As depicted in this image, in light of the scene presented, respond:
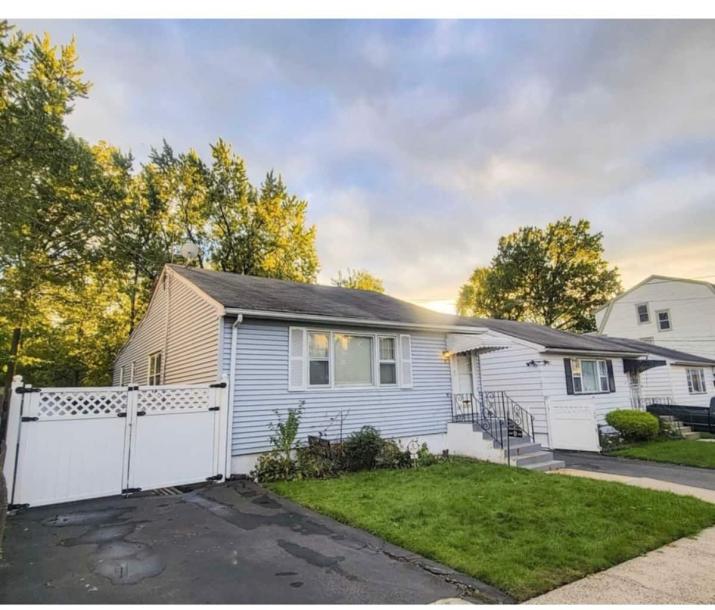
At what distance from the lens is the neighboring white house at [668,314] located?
80.5ft

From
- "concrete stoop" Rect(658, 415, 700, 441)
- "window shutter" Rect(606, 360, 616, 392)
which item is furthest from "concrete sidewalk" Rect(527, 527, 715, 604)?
"concrete stoop" Rect(658, 415, 700, 441)

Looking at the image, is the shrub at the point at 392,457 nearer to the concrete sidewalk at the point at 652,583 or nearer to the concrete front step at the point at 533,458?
the concrete front step at the point at 533,458

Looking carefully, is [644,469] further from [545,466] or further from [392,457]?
[392,457]

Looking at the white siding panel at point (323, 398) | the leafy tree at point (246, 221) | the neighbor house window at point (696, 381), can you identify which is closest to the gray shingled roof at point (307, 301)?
the white siding panel at point (323, 398)

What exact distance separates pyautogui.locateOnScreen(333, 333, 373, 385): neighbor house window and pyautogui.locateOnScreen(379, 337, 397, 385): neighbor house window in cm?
33

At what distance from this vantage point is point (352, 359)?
10.1 meters

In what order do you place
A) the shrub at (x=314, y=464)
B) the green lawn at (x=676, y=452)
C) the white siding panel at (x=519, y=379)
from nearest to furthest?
the shrub at (x=314, y=464)
the green lawn at (x=676, y=452)
the white siding panel at (x=519, y=379)

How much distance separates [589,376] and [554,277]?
88.6ft

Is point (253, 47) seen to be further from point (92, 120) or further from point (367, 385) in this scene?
point (92, 120)

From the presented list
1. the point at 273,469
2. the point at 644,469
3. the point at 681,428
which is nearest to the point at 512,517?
the point at 273,469

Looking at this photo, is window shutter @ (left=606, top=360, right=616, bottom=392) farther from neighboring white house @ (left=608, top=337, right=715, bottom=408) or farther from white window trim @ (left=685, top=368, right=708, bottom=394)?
white window trim @ (left=685, top=368, right=708, bottom=394)

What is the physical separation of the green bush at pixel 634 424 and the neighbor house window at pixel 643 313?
15034 millimetres

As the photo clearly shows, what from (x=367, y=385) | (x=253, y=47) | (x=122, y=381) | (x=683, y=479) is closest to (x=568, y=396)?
(x=683, y=479)

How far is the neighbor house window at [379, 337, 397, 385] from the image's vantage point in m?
10.6
